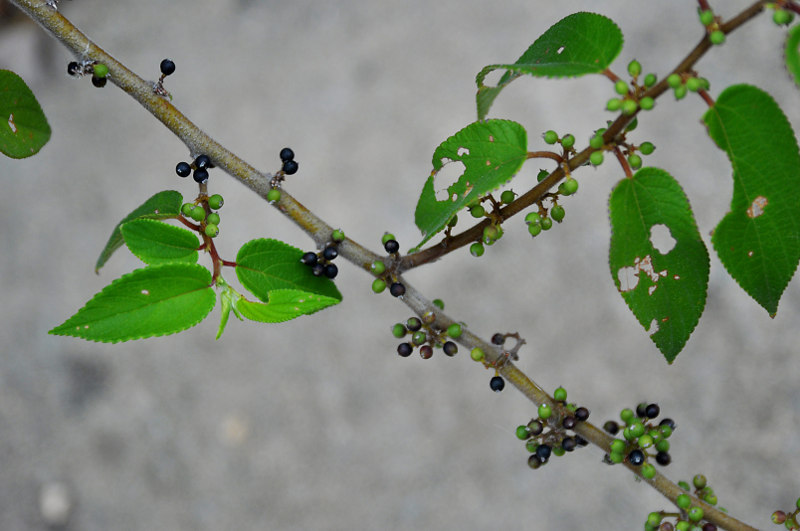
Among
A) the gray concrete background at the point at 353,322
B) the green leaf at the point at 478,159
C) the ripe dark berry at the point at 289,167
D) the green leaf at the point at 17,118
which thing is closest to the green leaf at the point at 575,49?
the green leaf at the point at 478,159

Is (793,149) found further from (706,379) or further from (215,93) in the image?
(215,93)

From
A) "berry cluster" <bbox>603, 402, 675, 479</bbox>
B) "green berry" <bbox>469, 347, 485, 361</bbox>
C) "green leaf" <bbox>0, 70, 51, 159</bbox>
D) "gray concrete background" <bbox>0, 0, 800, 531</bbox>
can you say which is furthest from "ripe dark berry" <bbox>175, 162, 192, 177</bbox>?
"gray concrete background" <bbox>0, 0, 800, 531</bbox>

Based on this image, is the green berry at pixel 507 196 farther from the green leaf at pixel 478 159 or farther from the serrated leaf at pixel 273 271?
the serrated leaf at pixel 273 271

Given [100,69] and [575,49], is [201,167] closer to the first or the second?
[100,69]

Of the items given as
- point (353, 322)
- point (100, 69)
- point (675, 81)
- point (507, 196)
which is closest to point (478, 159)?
point (507, 196)

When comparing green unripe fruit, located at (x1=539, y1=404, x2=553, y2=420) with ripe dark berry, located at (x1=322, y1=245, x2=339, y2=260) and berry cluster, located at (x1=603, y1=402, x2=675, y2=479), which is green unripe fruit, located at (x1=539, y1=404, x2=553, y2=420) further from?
ripe dark berry, located at (x1=322, y1=245, x2=339, y2=260)

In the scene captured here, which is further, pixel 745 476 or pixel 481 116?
pixel 745 476

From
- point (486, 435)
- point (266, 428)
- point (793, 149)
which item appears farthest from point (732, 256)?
point (266, 428)
